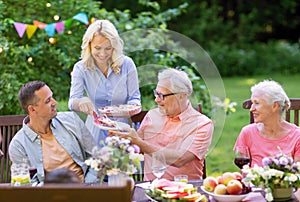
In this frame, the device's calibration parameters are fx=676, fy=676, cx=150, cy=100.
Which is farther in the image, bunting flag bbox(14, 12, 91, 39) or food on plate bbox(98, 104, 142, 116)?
bunting flag bbox(14, 12, 91, 39)

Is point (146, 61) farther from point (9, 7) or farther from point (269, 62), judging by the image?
point (269, 62)

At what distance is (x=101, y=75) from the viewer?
3.83m

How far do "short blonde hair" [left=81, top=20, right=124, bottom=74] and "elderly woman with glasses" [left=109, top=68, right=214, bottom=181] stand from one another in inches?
12.5

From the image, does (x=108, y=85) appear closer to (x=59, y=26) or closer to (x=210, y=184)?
(x=210, y=184)

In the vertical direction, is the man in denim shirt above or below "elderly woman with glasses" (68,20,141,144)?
below

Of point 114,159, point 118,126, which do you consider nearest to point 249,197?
point 114,159

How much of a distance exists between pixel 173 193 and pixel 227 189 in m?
0.24

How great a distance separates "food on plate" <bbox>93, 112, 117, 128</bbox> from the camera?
3535 millimetres

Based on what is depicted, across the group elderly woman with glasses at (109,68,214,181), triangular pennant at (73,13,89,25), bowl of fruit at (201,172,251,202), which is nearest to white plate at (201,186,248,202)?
bowl of fruit at (201,172,251,202)

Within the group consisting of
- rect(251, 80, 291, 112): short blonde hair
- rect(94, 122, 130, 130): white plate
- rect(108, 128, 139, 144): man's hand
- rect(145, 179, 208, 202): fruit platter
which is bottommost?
rect(145, 179, 208, 202): fruit platter

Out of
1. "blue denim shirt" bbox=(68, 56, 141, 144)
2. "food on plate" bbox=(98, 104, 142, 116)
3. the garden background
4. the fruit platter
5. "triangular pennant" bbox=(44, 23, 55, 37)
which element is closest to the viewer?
the fruit platter

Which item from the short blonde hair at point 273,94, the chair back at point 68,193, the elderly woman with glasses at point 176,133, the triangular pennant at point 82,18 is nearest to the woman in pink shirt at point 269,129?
Result: the short blonde hair at point 273,94

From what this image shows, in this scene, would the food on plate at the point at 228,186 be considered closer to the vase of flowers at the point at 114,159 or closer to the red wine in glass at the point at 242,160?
the red wine in glass at the point at 242,160

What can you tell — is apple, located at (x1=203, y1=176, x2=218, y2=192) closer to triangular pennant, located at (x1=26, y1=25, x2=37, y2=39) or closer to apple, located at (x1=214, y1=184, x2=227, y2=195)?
apple, located at (x1=214, y1=184, x2=227, y2=195)
